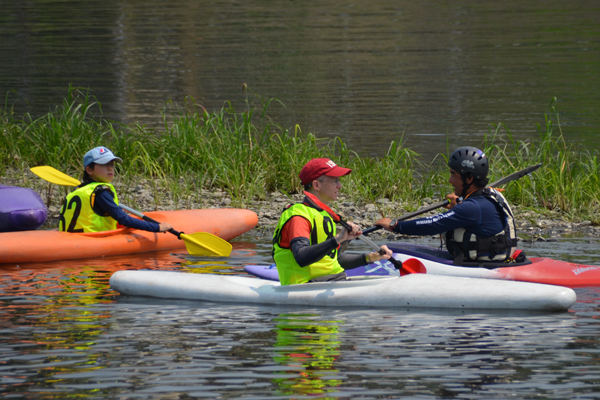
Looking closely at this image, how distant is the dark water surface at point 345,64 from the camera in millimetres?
17359

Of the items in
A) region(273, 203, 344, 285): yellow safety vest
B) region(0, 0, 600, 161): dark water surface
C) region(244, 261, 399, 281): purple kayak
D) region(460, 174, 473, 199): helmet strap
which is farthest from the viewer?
region(0, 0, 600, 161): dark water surface

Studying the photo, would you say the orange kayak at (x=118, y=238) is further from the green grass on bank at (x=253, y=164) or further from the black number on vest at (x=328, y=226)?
the black number on vest at (x=328, y=226)

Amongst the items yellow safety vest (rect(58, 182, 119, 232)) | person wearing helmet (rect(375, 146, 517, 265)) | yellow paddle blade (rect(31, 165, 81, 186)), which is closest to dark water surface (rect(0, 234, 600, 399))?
person wearing helmet (rect(375, 146, 517, 265))

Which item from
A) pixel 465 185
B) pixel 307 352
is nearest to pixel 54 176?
pixel 465 185

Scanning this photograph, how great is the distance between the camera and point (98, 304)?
6637 mm

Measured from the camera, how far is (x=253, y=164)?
37.0ft

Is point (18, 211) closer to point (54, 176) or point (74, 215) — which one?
point (74, 215)

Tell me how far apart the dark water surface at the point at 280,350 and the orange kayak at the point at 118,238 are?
4.12 feet

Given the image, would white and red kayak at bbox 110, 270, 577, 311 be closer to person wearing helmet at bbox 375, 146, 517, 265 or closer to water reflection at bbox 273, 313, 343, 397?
water reflection at bbox 273, 313, 343, 397

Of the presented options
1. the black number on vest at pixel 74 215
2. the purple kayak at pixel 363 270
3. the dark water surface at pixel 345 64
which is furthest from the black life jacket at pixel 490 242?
the dark water surface at pixel 345 64

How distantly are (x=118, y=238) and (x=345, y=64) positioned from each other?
52.0 feet

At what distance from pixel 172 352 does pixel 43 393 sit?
0.93m

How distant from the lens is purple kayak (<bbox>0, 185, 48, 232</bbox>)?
29.1 feet

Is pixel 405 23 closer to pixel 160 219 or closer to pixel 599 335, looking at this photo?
pixel 160 219
